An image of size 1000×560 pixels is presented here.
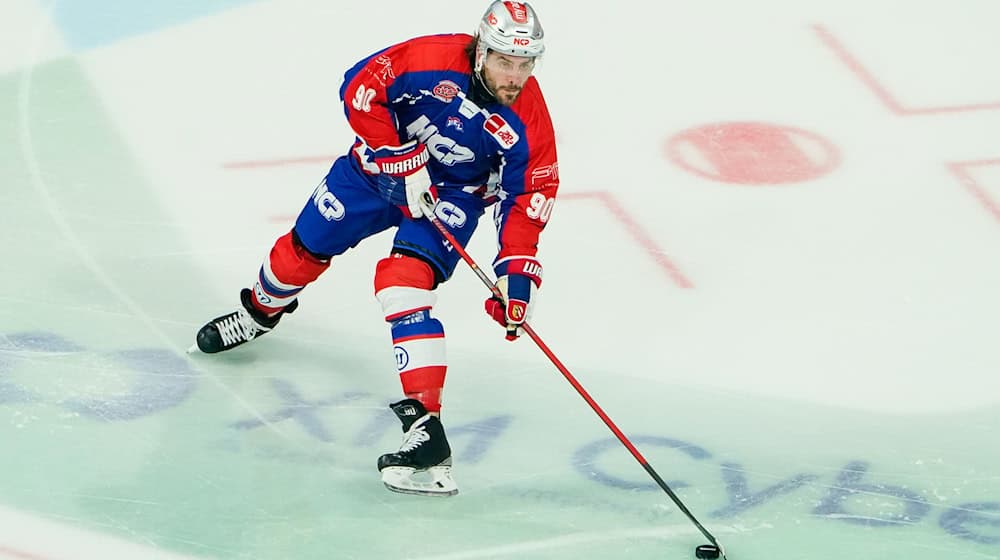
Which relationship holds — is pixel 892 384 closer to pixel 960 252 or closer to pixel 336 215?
pixel 960 252

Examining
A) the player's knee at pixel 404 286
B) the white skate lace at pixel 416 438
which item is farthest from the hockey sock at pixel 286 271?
the white skate lace at pixel 416 438

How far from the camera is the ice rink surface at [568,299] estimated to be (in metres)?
5.01

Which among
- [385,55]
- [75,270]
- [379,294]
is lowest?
[75,270]

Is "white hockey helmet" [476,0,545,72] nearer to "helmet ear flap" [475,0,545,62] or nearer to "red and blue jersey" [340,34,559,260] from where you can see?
"helmet ear flap" [475,0,545,62]

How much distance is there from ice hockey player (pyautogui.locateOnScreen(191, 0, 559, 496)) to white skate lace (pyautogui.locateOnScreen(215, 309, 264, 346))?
2.12 feet

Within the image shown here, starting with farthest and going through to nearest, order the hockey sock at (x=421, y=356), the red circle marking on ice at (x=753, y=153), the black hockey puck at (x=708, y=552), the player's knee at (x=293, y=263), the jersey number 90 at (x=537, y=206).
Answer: the red circle marking on ice at (x=753, y=153), the player's knee at (x=293, y=263), the jersey number 90 at (x=537, y=206), the hockey sock at (x=421, y=356), the black hockey puck at (x=708, y=552)

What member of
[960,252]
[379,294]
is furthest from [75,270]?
[960,252]

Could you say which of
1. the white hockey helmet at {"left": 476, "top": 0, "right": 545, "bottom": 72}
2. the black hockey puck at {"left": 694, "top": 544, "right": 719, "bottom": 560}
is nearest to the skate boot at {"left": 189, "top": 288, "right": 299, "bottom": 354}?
the white hockey helmet at {"left": 476, "top": 0, "right": 545, "bottom": 72}

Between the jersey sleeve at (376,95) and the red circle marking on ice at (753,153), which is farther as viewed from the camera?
the red circle marking on ice at (753,153)

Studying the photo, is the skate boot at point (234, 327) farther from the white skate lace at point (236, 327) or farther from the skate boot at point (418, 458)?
the skate boot at point (418, 458)

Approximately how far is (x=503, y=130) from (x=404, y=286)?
52cm

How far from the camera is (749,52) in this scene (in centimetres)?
811

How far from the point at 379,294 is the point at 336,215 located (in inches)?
16.2

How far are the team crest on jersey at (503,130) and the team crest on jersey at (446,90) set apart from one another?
0.41 feet
